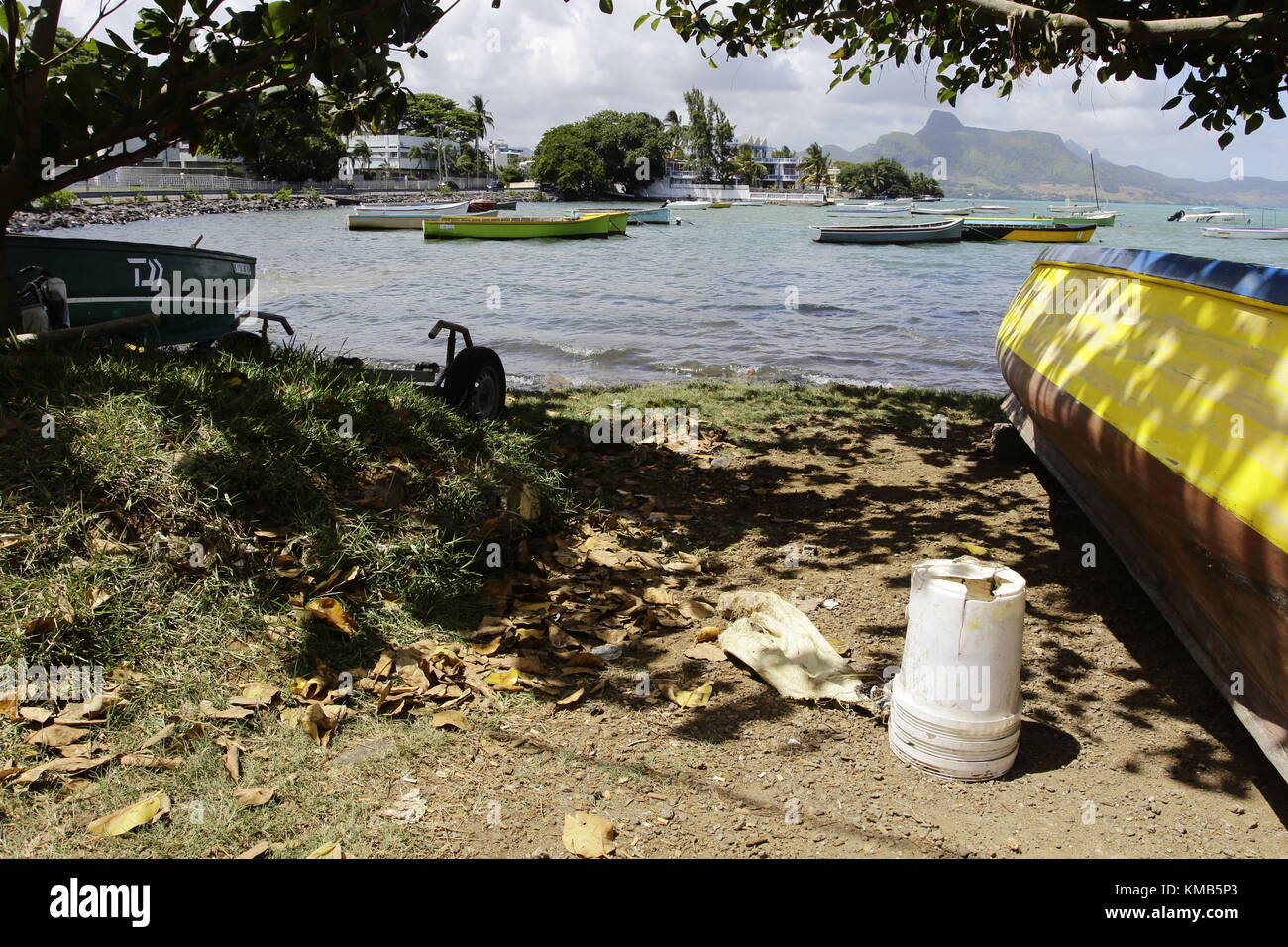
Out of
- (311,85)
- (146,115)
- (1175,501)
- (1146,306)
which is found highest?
(311,85)

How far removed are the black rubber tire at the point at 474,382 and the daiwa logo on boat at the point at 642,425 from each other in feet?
3.63

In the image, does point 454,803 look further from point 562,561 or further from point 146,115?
point 146,115

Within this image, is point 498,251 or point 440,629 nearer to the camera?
→ point 440,629

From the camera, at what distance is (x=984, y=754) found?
3.48 metres

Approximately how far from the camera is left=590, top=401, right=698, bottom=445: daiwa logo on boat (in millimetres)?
8195

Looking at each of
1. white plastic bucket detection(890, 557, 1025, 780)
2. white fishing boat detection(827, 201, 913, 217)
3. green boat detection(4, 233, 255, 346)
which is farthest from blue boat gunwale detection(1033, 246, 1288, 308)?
white fishing boat detection(827, 201, 913, 217)

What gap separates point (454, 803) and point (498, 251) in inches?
1541

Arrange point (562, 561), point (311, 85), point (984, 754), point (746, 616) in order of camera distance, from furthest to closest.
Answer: point (311, 85) < point (562, 561) < point (746, 616) < point (984, 754)

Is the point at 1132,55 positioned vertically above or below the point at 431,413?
above

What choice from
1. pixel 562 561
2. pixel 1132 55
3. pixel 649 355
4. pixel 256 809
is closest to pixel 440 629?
pixel 562 561

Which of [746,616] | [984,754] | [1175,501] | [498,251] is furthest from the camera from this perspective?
[498,251]

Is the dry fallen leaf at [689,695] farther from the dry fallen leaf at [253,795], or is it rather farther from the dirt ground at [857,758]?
the dry fallen leaf at [253,795]

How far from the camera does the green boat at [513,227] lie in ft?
151

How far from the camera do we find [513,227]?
45.9m
